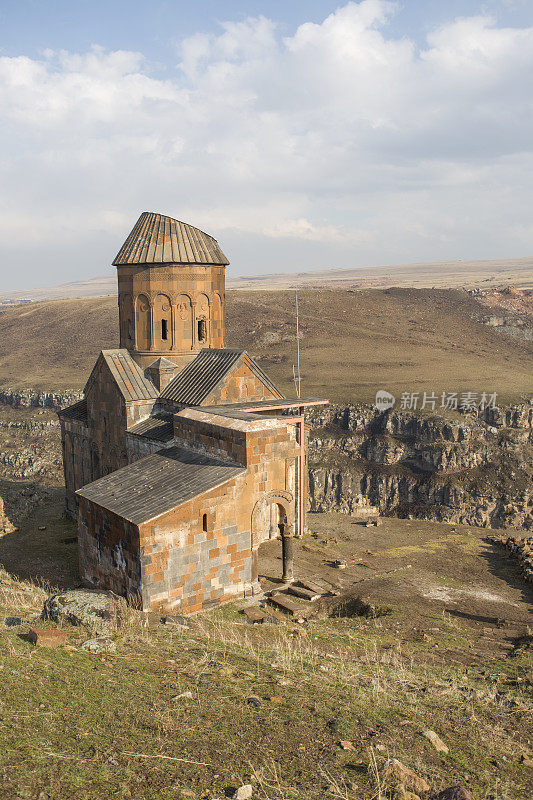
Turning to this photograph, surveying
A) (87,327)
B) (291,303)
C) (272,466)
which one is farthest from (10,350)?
(272,466)

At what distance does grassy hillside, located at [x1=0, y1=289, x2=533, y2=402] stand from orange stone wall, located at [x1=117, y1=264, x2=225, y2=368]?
36.4 metres

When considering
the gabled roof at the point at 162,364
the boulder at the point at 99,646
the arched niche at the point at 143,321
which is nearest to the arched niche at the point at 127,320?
the arched niche at the point at 143,321

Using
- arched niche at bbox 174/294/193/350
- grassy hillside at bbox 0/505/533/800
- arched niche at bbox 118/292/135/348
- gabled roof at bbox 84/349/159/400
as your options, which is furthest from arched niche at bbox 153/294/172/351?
grassy hillside at bbox 0/505/533/800

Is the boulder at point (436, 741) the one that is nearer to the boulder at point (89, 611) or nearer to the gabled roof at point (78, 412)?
the boulder at point (89, 611)

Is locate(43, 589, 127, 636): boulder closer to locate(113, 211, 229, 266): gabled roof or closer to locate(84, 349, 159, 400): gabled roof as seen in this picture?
locate(84, 349, 159, 400): gabled roof

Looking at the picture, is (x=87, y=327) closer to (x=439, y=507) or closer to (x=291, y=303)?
(x=291, y=303)

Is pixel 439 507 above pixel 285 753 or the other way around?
the other way around

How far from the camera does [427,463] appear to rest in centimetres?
4819

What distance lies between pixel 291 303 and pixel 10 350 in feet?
142

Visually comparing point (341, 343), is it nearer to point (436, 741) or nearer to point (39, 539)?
point (39, 539)

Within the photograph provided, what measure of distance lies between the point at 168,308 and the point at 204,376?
3089 millimetres

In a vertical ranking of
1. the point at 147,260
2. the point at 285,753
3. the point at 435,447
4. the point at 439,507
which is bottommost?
the point at 439,507

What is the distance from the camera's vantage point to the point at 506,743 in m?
6.39

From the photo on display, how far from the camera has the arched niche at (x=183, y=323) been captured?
1850 cm
